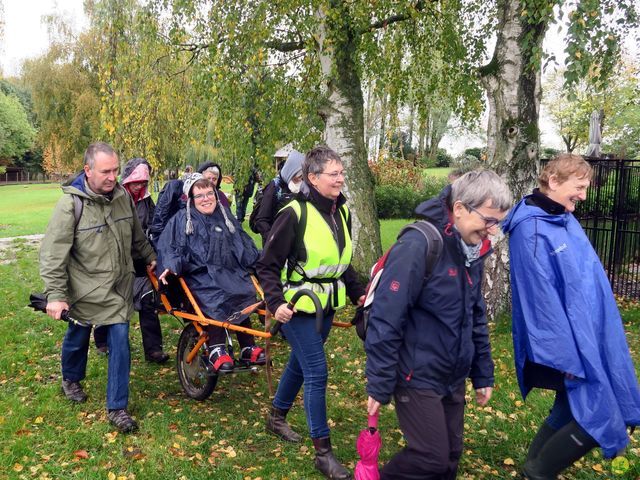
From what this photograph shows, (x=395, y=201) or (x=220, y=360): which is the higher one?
(x=395, y=201)

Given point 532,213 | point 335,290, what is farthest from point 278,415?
point 532,213

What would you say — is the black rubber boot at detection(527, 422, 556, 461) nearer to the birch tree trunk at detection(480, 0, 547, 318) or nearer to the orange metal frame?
the orange metal frame

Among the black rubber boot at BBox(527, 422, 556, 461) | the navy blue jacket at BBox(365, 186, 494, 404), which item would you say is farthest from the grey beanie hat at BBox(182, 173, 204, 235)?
the black rubber boot at BBox(527, 422, 556, 461)

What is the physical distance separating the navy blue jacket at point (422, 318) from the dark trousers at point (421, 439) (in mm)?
56

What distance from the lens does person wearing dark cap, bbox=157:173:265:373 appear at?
4910 mm

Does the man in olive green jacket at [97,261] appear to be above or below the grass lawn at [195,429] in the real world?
above

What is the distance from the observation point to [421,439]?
283 cm

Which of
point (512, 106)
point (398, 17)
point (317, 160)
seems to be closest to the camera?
point (317, 160)

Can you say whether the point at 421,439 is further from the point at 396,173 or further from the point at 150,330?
the point at 396,173

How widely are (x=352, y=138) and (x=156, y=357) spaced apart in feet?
14.0

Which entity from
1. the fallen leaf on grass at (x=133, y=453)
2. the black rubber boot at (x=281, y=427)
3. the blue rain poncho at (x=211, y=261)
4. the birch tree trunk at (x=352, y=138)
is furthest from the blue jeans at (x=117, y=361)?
the birch tree trunk at (x=352, y=138)

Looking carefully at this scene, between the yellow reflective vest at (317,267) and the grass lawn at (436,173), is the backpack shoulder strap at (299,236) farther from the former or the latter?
the grass lawn at (436,173)

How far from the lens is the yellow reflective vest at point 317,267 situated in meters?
3.79

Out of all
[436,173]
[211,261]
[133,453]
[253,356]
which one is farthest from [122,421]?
[436,173]
